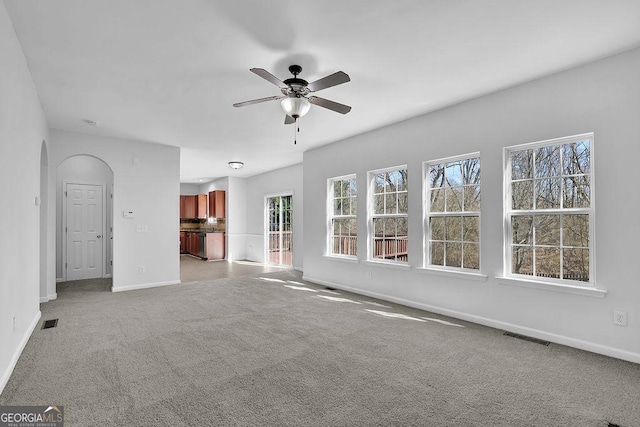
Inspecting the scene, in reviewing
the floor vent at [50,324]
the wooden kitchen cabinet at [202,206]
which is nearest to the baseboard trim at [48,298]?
the floor vent at [50,324]

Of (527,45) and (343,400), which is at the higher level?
(527,45)

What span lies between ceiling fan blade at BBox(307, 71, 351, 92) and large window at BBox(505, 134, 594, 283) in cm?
226

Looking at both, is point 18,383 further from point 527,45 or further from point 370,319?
point 527,45

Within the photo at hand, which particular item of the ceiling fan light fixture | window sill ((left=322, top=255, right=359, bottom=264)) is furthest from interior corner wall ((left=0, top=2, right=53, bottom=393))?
window sill ((left=322, top=255, right=359, bottom=264))

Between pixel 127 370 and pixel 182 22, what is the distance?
2.80 meters

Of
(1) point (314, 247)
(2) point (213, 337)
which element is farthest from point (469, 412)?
(1) point (314, 247)

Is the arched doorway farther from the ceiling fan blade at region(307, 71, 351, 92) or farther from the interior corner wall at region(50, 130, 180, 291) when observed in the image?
the ceiling fan blade at region(307, 71, 351, 92)

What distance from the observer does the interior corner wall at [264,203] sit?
27.5 ft

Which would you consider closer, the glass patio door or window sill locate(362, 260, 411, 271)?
window sill locate(362, 260, 411, 271)

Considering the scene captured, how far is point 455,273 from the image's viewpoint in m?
4.15

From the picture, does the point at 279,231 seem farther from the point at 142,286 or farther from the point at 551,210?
the point at 551,210

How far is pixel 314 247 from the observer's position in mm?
6539

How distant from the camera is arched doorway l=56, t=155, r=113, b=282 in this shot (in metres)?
6.60

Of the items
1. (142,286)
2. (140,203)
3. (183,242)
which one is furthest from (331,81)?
(183,242)
